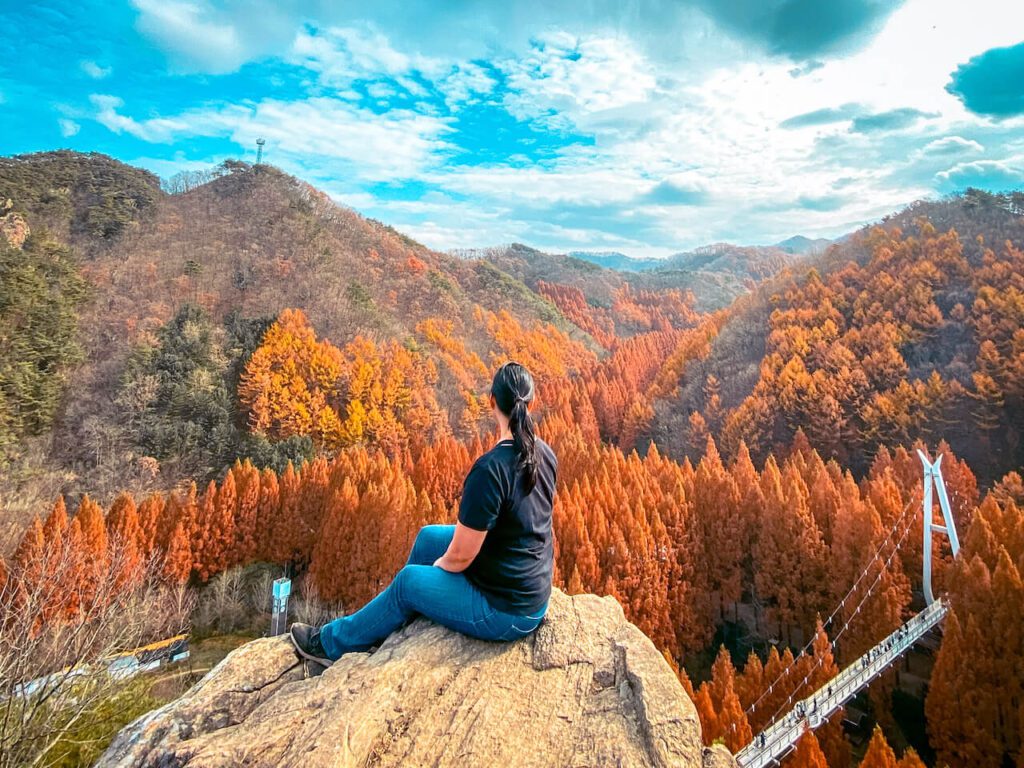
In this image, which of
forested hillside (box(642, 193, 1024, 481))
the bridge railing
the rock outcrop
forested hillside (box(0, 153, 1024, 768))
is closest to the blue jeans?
the rock outcrop

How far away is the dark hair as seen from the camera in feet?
10.4

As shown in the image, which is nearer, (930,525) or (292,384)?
(930,525)

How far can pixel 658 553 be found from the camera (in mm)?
26094

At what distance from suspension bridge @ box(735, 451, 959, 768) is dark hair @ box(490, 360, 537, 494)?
1424 centimetres

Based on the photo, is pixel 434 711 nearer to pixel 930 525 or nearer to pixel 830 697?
pixel 830 697

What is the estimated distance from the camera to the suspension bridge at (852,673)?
14734 mm

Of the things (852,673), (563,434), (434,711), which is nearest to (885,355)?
(563,434)

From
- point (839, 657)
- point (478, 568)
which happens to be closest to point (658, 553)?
point (839, 657)

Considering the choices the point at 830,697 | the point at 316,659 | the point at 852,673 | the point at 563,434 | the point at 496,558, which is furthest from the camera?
the point at 563,434

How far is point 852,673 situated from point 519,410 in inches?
854

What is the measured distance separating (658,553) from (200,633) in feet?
74.4

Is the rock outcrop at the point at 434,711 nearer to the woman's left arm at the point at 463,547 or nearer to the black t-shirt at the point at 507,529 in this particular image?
the black t-shirt at the point at 507,529

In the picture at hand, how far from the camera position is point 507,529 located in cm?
321

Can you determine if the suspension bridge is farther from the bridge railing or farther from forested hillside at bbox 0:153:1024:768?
forested hillside at bbox 0:153:1024:768
